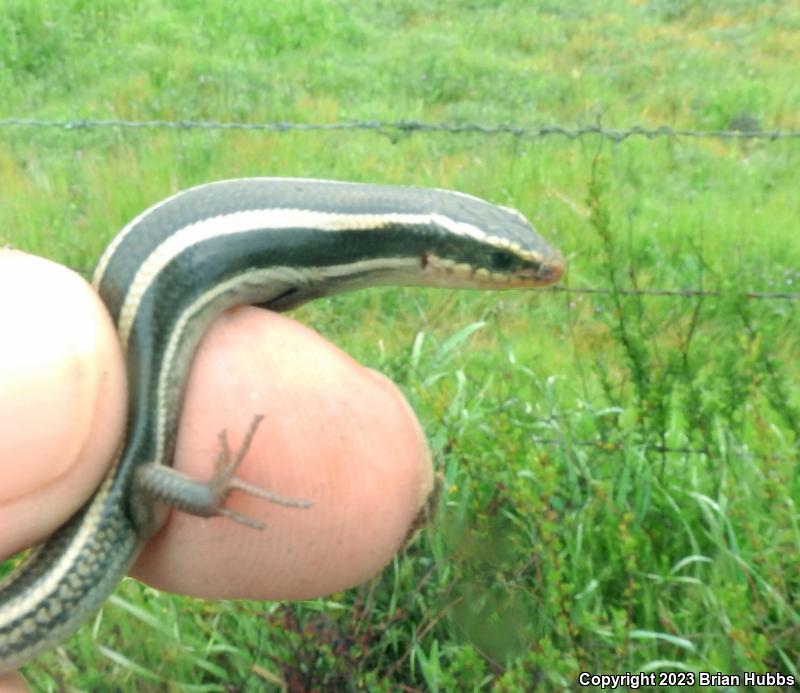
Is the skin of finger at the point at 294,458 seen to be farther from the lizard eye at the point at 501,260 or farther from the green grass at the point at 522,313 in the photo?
the green grass at the point at 522,313

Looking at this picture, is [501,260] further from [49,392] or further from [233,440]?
[49,392]

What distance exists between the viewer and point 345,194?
1.49 m

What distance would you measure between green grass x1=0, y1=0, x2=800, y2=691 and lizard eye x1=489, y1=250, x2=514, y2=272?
1.23 feet

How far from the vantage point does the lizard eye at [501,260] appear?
1.60 meters

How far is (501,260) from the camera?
161 cm

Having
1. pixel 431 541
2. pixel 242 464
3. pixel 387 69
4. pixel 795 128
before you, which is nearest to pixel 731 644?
pixel 431 541

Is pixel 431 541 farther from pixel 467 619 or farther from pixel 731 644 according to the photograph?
pixel 731 644

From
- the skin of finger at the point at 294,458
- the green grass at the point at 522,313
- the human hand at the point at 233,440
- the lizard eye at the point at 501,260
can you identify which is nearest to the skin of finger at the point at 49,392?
the human hand at the point at 233,440

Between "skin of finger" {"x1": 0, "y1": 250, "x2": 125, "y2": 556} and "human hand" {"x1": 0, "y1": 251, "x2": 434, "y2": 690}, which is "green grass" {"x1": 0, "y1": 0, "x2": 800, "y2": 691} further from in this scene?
"skin of finger" {"x1": 0, "y1": 250, "x2": 125, "y2": 556}

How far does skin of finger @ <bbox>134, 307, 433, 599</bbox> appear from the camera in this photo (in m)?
1.34

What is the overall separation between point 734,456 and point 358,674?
95cm

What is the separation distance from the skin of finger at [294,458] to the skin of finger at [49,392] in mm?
137

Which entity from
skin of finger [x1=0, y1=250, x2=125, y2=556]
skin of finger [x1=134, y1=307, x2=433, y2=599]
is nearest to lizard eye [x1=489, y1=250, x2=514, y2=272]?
skin of finger [x1=134, y1=307, x2=433, y2=599]

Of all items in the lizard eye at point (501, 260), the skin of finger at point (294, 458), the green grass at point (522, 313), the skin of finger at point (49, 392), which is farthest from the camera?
the green grass at point (522, 313)
